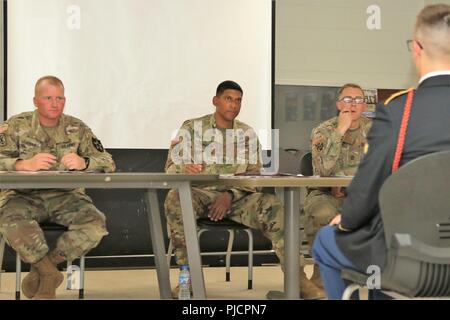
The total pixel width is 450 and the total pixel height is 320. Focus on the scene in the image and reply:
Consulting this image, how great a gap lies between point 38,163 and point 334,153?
1691 mm

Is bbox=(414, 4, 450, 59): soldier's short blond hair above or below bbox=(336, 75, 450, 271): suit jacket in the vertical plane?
above

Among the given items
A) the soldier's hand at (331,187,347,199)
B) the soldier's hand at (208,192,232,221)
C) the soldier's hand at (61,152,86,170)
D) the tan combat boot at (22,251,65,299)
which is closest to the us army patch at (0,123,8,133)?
the soldier's hand at (61,152,86,170)

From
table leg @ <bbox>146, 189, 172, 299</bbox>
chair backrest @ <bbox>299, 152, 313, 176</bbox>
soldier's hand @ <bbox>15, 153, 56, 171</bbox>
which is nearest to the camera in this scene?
soldier's hand @ <bbox>15, 153, 56, 171</bbox>

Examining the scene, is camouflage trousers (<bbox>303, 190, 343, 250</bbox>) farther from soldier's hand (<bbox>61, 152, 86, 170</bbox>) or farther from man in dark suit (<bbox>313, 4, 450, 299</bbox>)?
man in dark suit (<bbox>313, 4, 450, 299</bbox>)

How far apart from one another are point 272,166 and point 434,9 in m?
3.44

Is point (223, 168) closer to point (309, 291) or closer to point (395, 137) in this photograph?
point (309, 291)

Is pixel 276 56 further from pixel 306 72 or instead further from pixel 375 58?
pixel 375 58

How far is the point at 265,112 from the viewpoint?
5.35 meters

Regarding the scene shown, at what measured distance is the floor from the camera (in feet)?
12.7

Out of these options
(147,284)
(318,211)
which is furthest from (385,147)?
(147,284)

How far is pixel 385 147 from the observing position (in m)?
1.81

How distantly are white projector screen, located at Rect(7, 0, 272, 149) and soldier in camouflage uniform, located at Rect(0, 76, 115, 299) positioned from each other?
1.09 metres

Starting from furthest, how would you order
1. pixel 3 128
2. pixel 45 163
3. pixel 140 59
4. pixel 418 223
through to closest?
pixel 140 59, pixel 3 128, pixel 45 163, pixel 418 223

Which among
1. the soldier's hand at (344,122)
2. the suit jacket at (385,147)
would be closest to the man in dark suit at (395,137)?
the suit jacket at (385,147)
